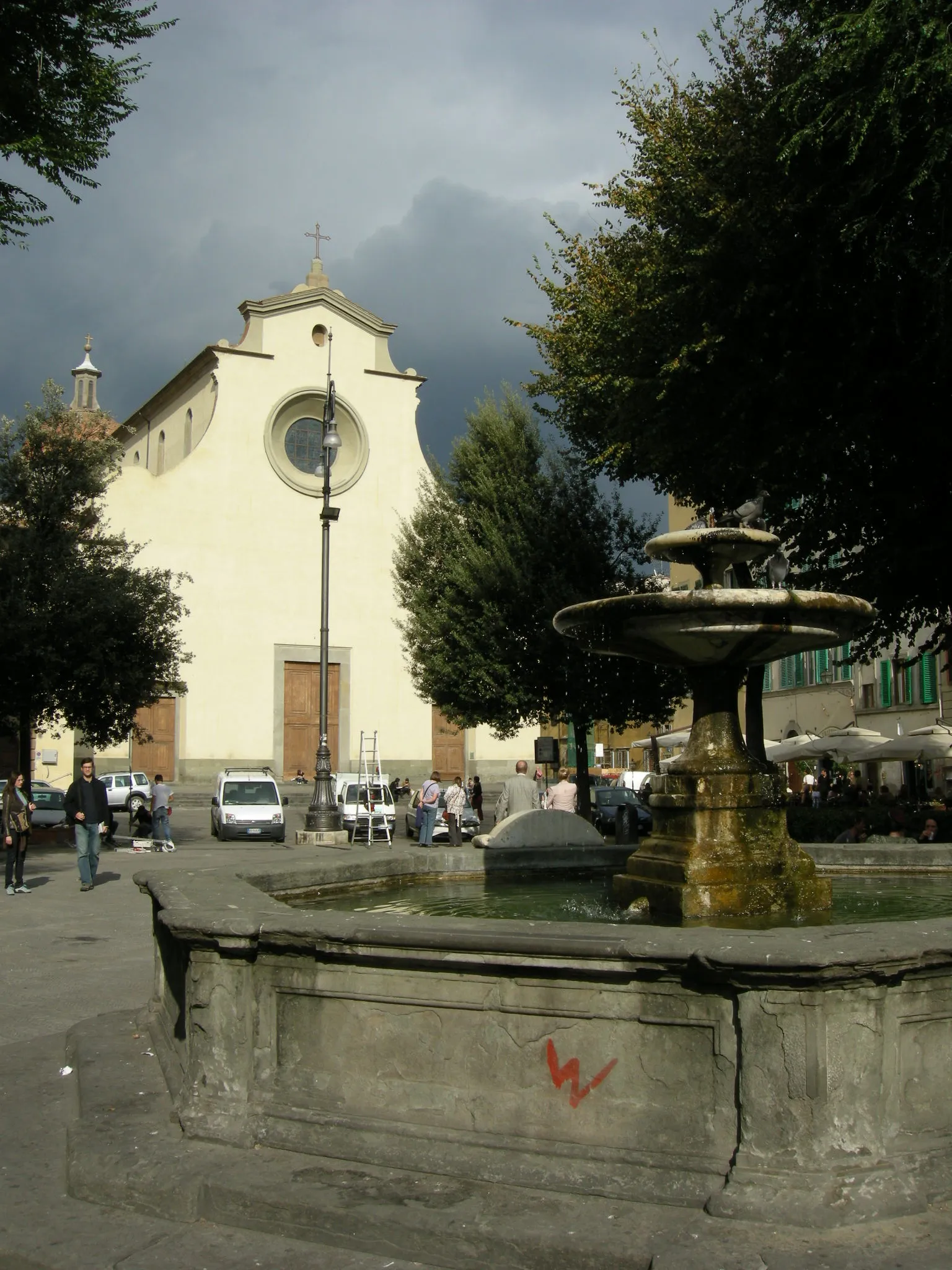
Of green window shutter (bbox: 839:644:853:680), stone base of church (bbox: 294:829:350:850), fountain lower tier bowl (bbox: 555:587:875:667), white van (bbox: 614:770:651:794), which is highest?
green window shutter (bbox: 839:644:853:680)

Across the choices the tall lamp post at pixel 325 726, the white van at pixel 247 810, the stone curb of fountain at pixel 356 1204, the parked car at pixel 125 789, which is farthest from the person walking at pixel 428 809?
the stone curb of fountain at pixel 356 1204

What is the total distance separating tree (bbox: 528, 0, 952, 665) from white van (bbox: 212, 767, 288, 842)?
13421 millimetres

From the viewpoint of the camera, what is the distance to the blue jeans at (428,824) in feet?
71.3

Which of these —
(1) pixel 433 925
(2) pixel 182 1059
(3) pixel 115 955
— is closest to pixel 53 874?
(3) pixel 115 955

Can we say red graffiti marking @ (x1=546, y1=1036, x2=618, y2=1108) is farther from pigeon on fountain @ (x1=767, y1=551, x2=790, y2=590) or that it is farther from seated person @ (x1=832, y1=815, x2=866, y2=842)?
seated person @ (x1=832, y1=815, x2=866, y2=842)

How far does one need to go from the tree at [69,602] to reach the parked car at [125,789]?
26.8 ft

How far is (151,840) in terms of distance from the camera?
73.7 ft

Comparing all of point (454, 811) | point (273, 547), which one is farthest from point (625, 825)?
point (273, 547)

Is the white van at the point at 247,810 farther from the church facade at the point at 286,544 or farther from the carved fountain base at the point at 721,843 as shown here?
the carved fountain base at the point at 721,843

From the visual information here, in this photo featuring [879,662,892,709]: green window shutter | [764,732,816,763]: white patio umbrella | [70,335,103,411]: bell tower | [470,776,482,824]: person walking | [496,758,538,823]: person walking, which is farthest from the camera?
[70,335,103,411]: bell tower

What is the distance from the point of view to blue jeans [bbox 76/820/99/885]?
1466cm

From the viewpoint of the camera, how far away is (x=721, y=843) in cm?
582

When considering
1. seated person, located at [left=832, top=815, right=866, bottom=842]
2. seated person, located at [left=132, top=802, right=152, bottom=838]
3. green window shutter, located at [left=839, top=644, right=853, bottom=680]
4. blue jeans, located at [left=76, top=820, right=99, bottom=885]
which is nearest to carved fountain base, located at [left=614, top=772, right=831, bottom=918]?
seated person, located at [left=832, top=815, right=866, bottom=842]

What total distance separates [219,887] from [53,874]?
1247 centimetres
